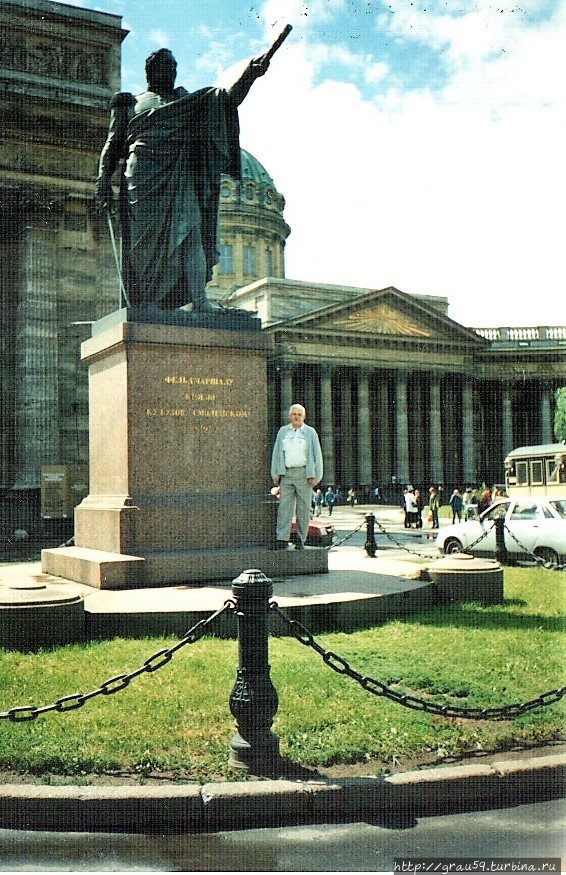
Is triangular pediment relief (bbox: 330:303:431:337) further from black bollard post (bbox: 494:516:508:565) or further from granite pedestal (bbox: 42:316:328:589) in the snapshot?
granite pedestal (bbox: 42:316:328:589)

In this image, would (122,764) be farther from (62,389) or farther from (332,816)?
(62,389)

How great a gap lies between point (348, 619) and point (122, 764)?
372 cm

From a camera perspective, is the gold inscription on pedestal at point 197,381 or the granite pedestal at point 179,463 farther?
the gold inscription on pedestal at point 197,381

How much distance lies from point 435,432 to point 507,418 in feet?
23.4

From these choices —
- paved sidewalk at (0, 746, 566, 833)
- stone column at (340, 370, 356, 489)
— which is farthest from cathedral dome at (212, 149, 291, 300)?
paved sidewalk at (0, 746, 566, 833)

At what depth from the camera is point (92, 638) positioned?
765 centimetres

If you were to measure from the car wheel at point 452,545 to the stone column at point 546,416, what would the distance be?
64.6 m

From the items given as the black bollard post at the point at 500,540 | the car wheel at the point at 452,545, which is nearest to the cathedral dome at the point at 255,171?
the car wheel at the point at 452,545

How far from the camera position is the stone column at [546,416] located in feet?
265

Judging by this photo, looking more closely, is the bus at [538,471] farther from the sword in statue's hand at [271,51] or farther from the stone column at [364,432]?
the sword in statue's hand at [271,51]

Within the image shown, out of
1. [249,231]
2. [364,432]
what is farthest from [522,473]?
[249,231]

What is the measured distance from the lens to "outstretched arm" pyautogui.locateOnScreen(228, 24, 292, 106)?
9.48m

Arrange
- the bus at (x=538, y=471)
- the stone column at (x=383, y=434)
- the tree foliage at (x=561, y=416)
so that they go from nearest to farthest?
1. the bus at (x=538, y=471)
2. the tree foliage at (x=561, y=416)
3. the stone column at (x=383, y=434)

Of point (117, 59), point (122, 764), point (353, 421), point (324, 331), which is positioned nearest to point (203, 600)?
point (122, 764)
